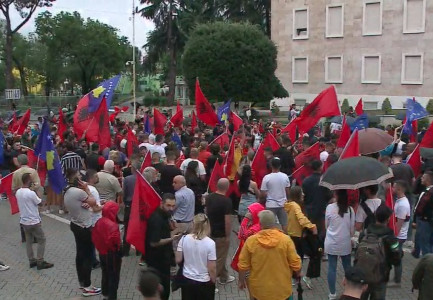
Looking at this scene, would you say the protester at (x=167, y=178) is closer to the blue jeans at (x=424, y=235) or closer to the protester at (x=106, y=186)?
the protester at (x=106, y=186)

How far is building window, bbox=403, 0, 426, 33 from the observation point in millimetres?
39344

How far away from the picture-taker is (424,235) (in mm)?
8672

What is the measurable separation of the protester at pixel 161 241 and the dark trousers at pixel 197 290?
727 millimetres

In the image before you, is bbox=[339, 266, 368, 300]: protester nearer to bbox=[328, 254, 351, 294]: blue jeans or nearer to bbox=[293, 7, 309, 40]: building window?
bbox=[328, 254, 351, 294]: blue jeans

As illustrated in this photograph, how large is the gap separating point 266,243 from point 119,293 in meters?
3.16

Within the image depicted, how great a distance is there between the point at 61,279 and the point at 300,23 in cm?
4050

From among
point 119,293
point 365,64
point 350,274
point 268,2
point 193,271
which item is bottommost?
point 119,293

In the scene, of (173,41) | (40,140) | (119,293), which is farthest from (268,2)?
(119,293)

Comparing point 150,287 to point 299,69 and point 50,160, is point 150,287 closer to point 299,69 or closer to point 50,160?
point 50,160

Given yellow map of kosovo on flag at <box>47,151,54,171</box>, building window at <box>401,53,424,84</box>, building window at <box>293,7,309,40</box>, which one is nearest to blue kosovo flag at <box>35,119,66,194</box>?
yellow map of kosovo on flag at <box>47,151,54,171</box>

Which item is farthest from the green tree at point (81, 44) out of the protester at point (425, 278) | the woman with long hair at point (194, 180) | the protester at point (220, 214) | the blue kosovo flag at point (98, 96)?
the protester at point (425, 278)

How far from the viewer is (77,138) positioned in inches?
591

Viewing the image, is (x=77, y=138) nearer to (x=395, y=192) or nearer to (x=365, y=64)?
(x=395, y=192)

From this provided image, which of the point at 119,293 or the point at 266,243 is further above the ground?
the point at 266,243
